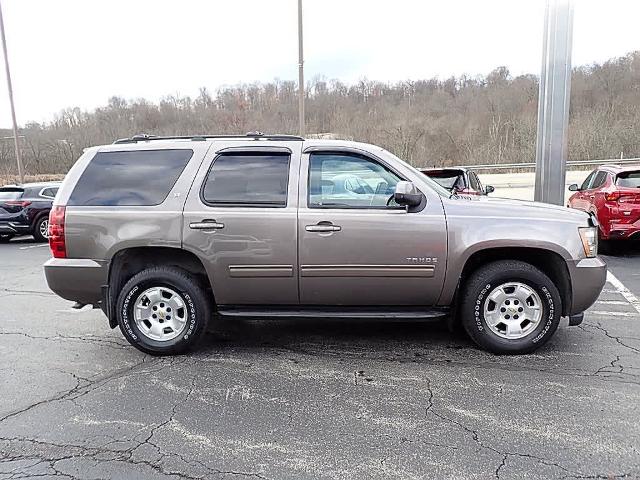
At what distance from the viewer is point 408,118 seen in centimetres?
5466

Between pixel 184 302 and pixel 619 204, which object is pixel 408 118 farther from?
pixel 184 302

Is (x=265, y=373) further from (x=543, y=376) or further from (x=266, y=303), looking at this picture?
(x=543, y=376)

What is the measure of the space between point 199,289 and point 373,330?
1.82m

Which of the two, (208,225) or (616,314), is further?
(616,314)

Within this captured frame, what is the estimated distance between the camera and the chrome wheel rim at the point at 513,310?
4.27 meters

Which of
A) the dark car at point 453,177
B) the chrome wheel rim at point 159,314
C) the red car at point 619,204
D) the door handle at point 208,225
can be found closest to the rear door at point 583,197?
the red car at point 619,204

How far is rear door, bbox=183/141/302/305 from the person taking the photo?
14.0 ft

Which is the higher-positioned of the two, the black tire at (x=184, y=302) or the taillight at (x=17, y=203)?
the taillight at (x=17, y=203)

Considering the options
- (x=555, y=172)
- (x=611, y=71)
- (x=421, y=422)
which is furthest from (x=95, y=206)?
(x=611, y=71)

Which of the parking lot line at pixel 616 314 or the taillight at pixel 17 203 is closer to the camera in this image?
the parking lot line at pixel 616 314

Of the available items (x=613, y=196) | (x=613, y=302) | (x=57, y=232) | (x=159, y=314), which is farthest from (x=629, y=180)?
(x=57, y=232)

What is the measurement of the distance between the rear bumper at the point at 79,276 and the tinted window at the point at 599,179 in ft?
28.2

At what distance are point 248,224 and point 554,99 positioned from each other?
7965mm

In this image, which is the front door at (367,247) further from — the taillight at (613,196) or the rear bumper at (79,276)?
the taillight at (613,196)
